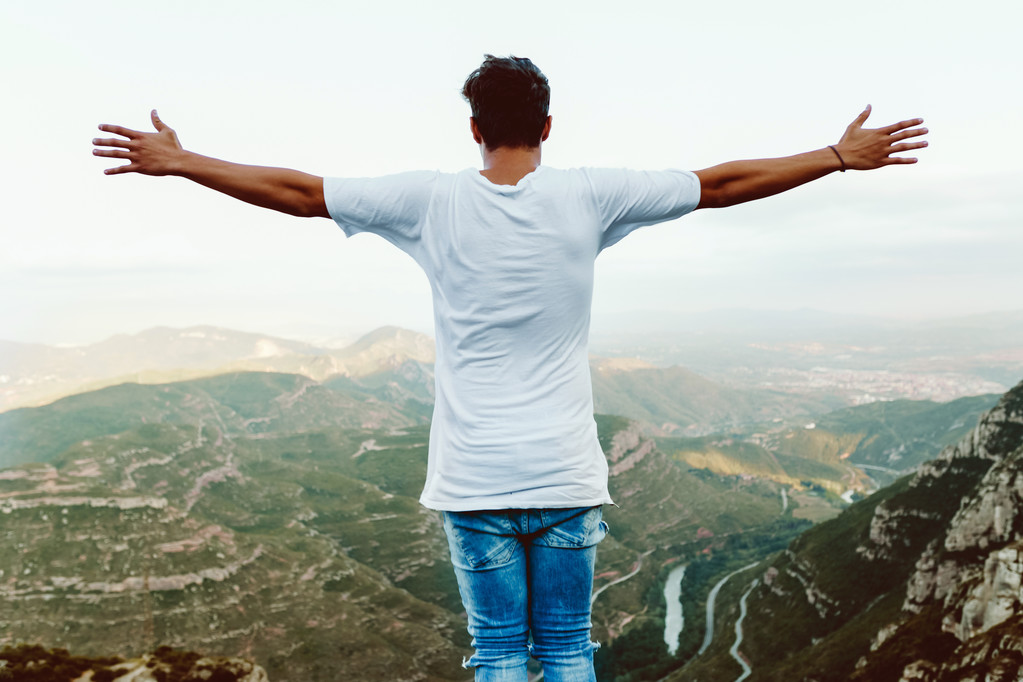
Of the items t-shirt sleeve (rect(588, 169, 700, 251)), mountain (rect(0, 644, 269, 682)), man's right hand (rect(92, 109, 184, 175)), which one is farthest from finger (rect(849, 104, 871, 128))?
mountain (rect(0, 644, 269, 682))

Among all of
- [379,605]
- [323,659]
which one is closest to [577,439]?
[323,659]

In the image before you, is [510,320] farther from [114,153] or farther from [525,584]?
[114,153]

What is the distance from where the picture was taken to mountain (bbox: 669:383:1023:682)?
203 feet

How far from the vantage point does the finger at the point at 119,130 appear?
11.9 ft

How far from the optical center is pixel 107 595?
356 ft

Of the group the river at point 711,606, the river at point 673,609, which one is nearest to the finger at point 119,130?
A: the river at point 673,609

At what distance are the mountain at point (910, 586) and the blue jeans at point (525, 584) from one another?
64.8 meters

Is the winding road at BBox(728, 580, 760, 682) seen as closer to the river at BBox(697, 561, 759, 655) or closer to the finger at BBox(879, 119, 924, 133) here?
the river at BBox(697, 561, 759, 655)

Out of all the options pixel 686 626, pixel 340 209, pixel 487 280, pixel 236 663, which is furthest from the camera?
pixel 686 626

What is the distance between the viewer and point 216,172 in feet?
11.6

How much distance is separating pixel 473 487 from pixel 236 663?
285 feet

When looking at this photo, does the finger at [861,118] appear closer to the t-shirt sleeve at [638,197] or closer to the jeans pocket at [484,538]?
the t-shirt sleeve at [638,197]

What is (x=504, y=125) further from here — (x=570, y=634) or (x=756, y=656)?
(x=756, y=656)

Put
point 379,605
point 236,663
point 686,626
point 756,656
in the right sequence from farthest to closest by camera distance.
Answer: point 686,626
point 379,605
point 756,656
point 236,663
